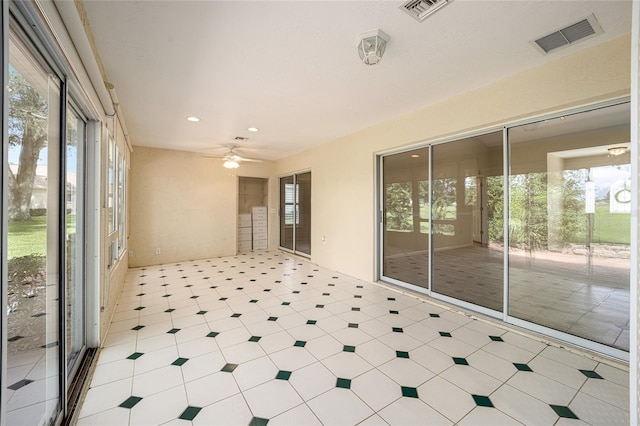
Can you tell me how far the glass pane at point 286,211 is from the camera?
25.2 ft

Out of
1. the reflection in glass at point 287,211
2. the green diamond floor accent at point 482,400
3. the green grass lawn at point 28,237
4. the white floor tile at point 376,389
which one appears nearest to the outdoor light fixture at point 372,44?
the green grass lawn at point 28,237

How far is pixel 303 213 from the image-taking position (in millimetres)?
7141

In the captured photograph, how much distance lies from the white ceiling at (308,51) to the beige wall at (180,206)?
7.87 feet

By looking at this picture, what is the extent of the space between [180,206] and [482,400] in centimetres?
662

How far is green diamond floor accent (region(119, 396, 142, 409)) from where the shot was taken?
1.83 metres

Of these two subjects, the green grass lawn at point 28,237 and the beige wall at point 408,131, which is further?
the beige wall at point 408,131

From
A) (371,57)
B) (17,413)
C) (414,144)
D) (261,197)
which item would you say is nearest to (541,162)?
(414,144)

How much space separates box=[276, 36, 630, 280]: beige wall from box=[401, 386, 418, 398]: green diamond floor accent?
2.61m

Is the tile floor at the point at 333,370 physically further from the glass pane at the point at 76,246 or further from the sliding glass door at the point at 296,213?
the sliding glass door at the point at 296,213

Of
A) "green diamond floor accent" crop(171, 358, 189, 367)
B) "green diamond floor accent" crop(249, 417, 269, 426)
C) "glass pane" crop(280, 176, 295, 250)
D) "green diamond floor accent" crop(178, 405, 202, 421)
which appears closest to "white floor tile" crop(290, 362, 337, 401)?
"green diamond floor accent" crop(249, 417, 269, 426)

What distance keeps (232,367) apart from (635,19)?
3193 millimetres

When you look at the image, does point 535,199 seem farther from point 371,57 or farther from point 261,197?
point 261,197

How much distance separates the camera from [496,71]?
2.67m

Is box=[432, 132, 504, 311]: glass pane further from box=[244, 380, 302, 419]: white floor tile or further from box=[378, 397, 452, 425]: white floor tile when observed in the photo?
box=[244, 380, 302, 419]: white floor tile
